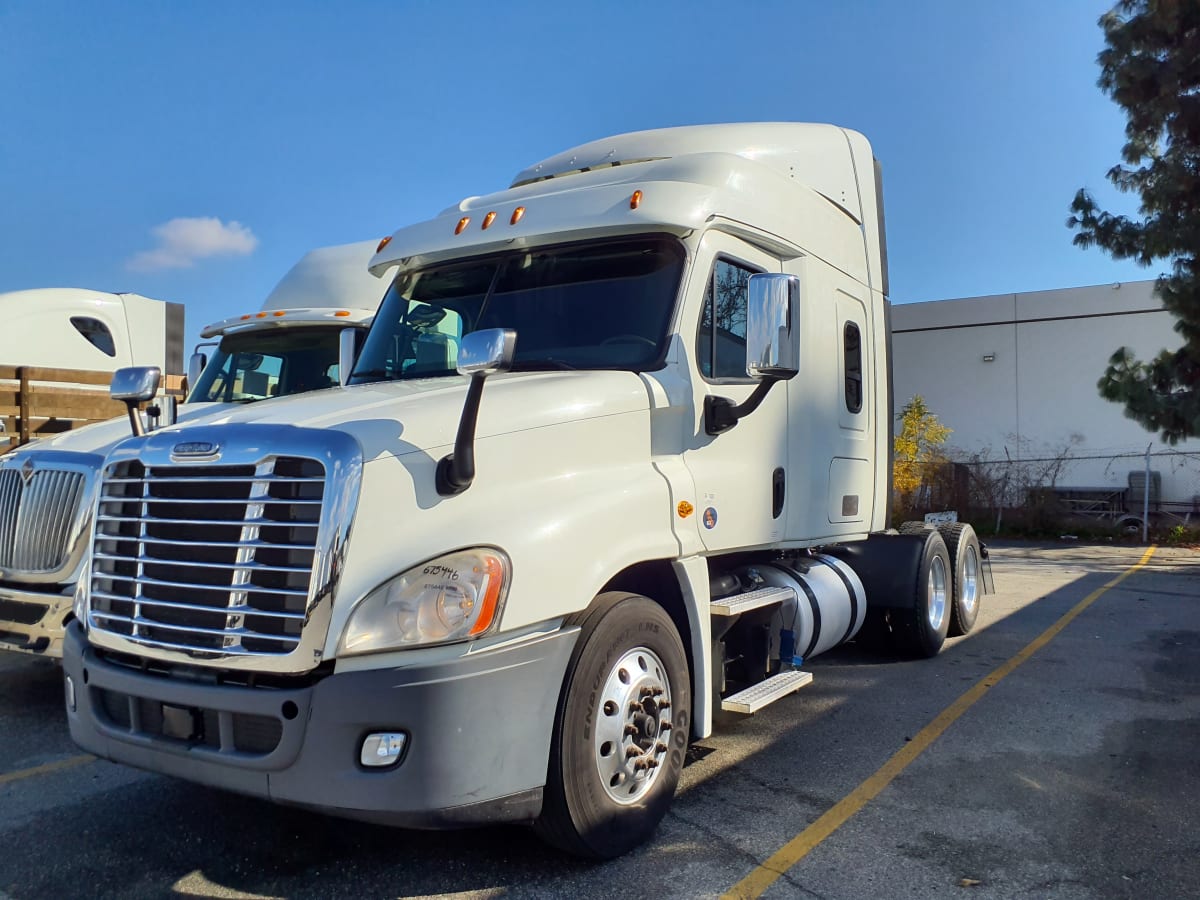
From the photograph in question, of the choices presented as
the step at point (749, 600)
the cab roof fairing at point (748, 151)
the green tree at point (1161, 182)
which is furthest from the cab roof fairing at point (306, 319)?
the green tree at point (1161, 182)

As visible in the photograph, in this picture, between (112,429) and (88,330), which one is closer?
(112,429)

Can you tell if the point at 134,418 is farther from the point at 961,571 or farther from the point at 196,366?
the point at 961,571

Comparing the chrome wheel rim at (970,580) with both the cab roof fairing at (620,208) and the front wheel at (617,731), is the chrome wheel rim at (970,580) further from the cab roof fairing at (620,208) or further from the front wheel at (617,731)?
the front wheel at (617,731)

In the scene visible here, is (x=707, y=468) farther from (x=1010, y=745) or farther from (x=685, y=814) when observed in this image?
(x=1010, y=745)

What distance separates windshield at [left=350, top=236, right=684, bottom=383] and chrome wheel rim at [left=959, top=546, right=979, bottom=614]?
5470 mm

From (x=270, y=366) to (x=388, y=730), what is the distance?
6077 mm

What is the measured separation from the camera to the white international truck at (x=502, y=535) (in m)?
3.13

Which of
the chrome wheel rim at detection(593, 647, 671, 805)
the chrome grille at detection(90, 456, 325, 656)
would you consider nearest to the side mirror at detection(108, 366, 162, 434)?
the chrome grille at detection(90, 456, 325, 656)

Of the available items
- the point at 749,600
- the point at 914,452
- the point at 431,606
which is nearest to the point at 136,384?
the point at 431,606

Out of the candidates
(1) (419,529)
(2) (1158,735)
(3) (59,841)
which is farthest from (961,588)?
(3) (59,841)

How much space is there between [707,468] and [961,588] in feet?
16.8

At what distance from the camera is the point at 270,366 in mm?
8477

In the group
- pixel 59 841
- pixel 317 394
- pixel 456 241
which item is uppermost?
pixel 456 241

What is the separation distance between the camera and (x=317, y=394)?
445 cm
